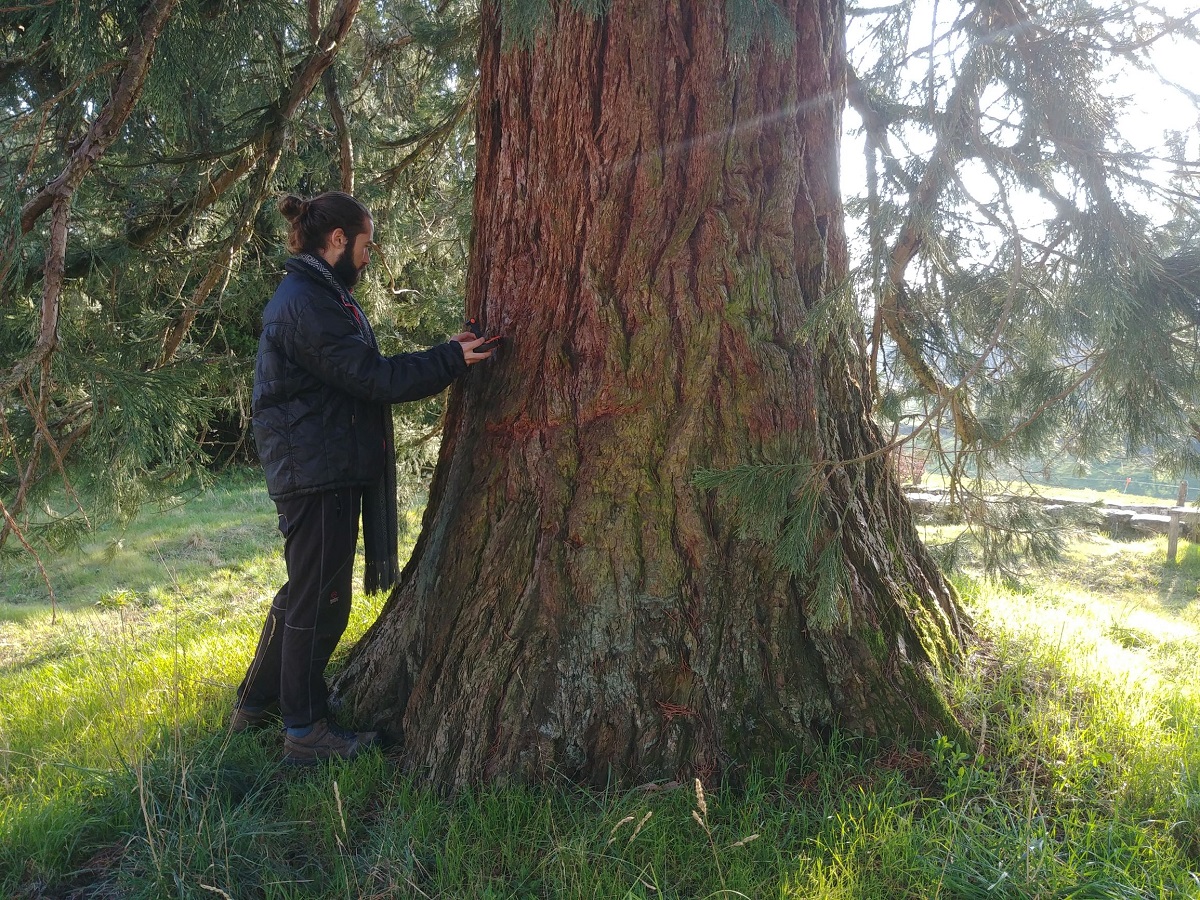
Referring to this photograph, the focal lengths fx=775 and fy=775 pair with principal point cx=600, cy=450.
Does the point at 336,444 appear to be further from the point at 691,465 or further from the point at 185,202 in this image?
the point at 185,202

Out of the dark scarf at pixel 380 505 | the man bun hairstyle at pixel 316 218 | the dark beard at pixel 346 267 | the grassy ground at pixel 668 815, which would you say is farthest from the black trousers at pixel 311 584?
the man bun hairstyle at pixel 316 218

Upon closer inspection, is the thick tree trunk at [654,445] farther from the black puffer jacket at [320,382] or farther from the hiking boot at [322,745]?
the black puffer jacket at [320,382]

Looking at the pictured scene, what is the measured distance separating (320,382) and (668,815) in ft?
5.66

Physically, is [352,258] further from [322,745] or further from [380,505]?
[322,745]

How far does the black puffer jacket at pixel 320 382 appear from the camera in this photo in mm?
2475

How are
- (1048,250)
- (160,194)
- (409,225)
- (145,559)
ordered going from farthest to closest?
(145,559), (409,225), (160,194), (1048,250)

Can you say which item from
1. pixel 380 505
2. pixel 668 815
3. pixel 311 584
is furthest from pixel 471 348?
pixel 668 815

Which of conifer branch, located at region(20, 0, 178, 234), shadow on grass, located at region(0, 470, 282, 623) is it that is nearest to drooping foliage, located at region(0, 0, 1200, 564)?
conifer branch, located at region(20, 0, 178, 234)

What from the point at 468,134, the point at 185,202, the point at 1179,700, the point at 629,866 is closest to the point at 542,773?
the point at 629,866

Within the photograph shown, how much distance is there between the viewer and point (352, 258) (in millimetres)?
2758

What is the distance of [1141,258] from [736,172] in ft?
3.91

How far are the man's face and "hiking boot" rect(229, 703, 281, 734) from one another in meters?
1.59

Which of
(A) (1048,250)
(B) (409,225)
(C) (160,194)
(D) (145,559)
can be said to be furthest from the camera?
(D) (145,559)

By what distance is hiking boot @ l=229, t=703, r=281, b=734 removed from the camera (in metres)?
2.80
